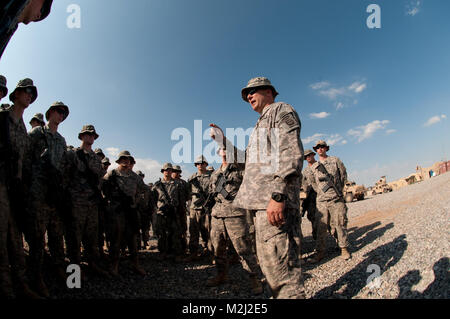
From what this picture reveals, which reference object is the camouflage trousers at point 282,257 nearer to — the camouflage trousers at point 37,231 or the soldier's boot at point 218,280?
the soldier's boot at point 218,280

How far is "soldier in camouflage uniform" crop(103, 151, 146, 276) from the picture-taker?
5086 mm

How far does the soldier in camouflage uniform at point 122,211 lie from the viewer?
5086 mm

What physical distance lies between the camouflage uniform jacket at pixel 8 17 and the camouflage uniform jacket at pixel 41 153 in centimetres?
320

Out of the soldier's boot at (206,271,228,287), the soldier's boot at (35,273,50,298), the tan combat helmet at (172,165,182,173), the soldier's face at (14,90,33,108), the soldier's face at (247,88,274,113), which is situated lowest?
the soldier's boot at (206,271,228,287)

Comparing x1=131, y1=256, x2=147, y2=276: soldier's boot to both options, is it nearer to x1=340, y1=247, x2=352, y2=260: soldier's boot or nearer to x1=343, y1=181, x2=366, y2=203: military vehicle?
x1=340, y1=247, x2=352, y2=260: soldier's boot

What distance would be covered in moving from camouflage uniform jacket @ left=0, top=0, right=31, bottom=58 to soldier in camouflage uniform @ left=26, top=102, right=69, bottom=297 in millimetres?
3204

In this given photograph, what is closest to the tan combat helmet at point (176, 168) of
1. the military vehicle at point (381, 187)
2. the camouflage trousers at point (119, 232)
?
the camouflage trousers at point (119, 232)

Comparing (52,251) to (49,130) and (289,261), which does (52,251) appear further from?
(289,261)

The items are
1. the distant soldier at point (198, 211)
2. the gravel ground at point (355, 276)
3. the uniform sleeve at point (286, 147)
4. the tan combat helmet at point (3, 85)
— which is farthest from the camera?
the distant soldier at point (198, 211)

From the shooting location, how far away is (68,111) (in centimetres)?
467

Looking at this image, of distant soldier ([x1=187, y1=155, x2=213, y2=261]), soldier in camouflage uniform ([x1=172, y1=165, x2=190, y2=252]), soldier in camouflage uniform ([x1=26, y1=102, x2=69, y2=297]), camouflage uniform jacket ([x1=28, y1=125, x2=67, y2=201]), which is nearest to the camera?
soldier in camouflage uniform ([x1=26, y1=102, x2=69, y2=297])

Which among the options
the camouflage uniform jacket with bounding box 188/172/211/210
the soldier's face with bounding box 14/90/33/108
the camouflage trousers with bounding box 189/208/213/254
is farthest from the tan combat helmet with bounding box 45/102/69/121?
the camouflage trousers with bounding box 189/208/213/254

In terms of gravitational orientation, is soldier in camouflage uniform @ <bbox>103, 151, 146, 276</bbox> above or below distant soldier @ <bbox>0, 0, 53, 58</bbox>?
below
